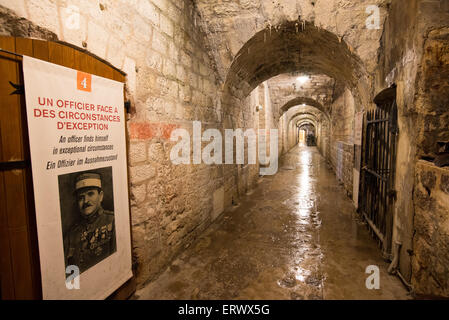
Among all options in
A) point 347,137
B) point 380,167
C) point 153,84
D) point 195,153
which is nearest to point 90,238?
point 153,84

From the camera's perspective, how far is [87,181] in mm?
1682

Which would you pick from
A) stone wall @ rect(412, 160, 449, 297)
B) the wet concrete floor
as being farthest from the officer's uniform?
stone wall @ rect(412, 160, 449, 297)

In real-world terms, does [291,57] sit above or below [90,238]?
above

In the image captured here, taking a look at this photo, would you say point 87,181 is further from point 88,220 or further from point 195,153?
point 195,153

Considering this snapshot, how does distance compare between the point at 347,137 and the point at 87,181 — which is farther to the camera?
the point at 347,137

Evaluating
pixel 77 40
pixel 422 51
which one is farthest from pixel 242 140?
pixel 77 40

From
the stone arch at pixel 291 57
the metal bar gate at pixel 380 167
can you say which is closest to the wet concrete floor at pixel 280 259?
the metal bar gate at pixel 380 167

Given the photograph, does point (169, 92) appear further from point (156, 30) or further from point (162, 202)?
point (162, 202)

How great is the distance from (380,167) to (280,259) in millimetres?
1959

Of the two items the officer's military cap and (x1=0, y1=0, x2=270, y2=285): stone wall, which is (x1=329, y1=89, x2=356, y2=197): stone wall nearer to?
(x1=0, y1=0, x2=270, y2=285): stone wall

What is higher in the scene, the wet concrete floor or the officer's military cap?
the officer's military cap

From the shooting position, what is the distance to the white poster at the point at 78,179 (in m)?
1.38

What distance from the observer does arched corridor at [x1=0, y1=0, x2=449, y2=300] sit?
138 cm

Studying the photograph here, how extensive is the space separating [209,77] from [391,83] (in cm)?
248
